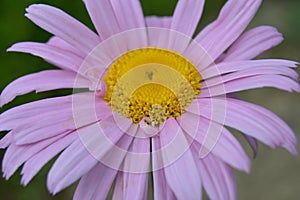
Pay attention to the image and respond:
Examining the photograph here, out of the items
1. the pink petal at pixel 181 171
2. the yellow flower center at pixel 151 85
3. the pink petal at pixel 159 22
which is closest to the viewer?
the pink petal at pixel 181 171

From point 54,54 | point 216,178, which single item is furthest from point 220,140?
point 54,54

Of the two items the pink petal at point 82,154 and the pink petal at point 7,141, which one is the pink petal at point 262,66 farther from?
the pink petal at point 7,141

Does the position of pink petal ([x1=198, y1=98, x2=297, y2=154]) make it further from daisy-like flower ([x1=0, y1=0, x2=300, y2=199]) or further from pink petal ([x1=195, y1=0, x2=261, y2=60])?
pink petal ([x1=195, y1=0, x2=261, y2=60])

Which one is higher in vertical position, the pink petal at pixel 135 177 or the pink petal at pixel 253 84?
the pink petal at pixel 253 84

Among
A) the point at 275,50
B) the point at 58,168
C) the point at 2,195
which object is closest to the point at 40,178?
the point at 2,195

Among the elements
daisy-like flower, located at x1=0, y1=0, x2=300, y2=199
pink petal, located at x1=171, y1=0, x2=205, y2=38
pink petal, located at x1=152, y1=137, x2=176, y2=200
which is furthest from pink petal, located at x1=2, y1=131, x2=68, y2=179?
pink petal, located at x1=171, y1=0, x2=205, y2=38

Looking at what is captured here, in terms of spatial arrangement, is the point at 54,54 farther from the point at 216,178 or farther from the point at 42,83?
the point at 216,178

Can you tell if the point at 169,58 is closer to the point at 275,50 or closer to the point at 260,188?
the point at 260,188

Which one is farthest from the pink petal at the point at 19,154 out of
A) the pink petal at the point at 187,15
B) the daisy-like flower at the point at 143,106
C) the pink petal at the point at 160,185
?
the pink petal at the point at 187,15
